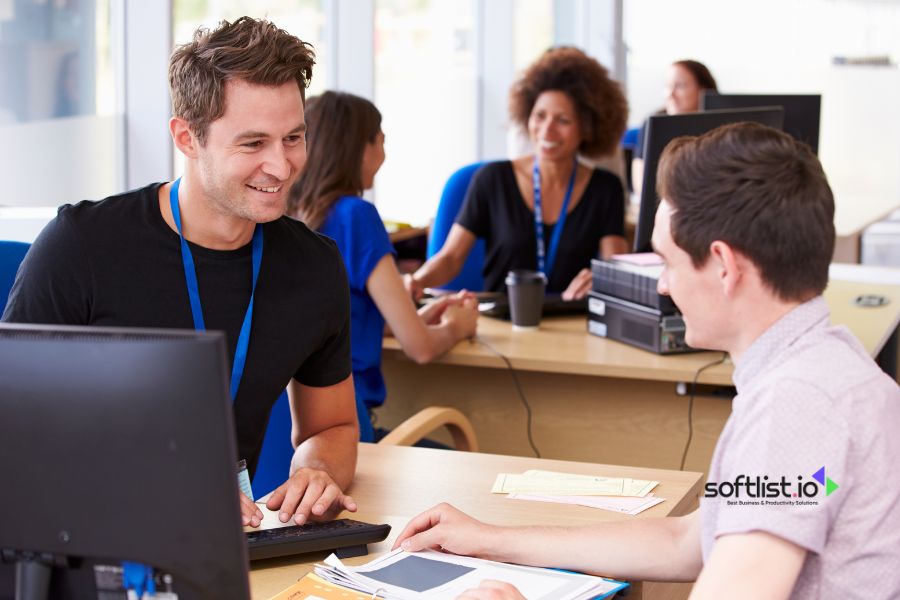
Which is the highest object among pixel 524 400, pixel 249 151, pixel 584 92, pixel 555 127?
pixel 584 92

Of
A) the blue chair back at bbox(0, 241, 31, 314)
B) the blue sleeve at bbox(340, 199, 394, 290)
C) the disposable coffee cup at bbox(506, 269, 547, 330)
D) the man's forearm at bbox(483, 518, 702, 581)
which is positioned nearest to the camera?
the man's forearm at bbox(483, 518, 702, 581)

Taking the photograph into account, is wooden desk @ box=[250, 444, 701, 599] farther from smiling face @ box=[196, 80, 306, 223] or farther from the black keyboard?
smiling face @ box=[196, 80, 306, 223]

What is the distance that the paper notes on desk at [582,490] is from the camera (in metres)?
1.75

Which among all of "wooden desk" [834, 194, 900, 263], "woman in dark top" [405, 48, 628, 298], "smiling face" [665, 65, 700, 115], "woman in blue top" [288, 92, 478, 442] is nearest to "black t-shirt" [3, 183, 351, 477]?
"woman in blue top" [288, 92, 478, 442]

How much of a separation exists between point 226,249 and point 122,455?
866 millimetres

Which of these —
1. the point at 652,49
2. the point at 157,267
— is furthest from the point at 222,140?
the point at 652,49

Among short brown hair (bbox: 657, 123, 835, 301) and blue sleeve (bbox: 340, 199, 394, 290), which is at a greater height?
short brown hair (bbox: 657, 123, 835, 301)

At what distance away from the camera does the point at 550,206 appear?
147 inches

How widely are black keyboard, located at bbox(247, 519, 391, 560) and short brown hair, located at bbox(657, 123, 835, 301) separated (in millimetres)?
608

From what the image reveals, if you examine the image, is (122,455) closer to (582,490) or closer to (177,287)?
(177,287)

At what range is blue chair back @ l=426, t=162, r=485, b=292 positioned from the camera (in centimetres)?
382

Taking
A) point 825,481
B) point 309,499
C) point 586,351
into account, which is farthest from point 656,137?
point 825,481

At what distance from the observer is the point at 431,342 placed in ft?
9.30

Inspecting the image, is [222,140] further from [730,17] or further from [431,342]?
[730,17]
